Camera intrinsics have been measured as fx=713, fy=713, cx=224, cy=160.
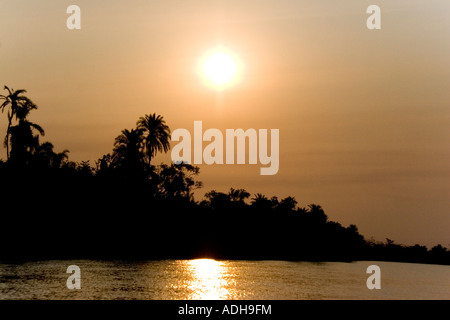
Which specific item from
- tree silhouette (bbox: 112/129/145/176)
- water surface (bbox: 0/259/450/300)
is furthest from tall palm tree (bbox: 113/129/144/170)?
water surface (bbox: 0/259/450/300)

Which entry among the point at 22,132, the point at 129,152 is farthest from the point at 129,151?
the point at 22,132

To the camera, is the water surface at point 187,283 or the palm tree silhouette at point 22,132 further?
the palm tree silhouette at point 22,132

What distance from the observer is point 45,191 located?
7981cm

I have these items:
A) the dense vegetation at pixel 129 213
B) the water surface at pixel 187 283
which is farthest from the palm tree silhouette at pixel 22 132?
the water surface at pixel 187 283

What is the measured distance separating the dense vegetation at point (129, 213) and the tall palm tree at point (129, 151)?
0.45 feet

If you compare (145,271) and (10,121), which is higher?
(10,121)

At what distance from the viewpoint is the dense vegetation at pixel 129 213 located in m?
77.8

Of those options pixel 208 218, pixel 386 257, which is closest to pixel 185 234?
pixel 208 218

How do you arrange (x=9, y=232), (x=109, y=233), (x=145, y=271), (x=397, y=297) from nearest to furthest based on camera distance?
(x=397, y=297) < (x=145, y=271) < (x=9, y=232) < (x=109, y=233)

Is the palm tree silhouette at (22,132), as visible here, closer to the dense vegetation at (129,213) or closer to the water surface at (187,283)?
the dense vegetation at (129,213)

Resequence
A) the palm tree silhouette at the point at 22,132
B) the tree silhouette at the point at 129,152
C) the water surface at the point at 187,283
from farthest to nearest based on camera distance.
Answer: the tree silhouette at the point at 129,152
the palm tree silhouette at the point at 22,132
the water surface at the point at 187,283

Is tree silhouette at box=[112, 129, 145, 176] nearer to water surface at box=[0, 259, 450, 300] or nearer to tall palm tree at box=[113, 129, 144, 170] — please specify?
tall palm tree at box=[113, 129, 144, 170]
